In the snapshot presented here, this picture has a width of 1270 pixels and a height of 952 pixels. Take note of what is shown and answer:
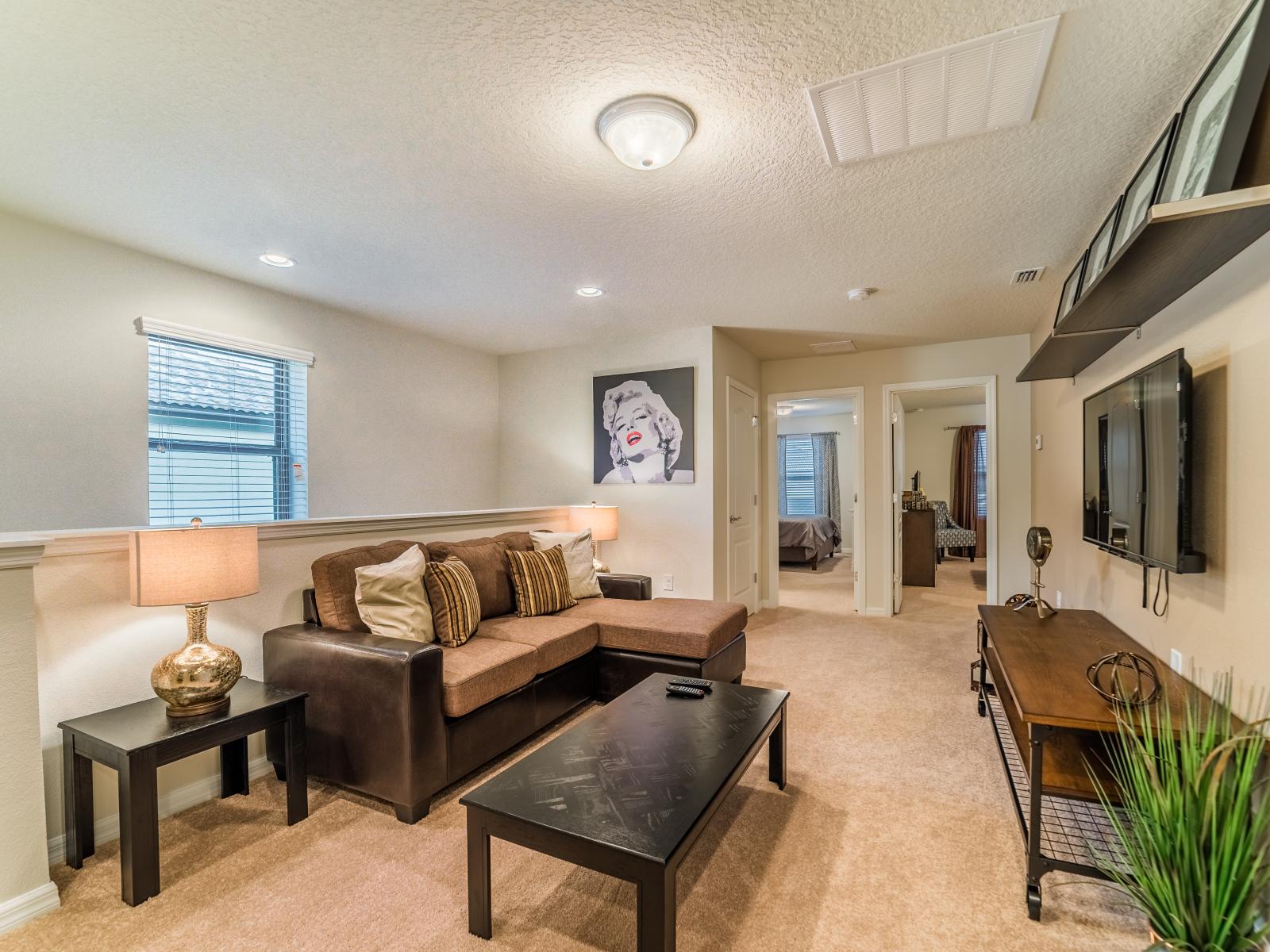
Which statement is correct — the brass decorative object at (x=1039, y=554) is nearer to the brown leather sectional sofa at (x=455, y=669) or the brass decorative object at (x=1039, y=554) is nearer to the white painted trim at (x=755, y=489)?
the brown leather sectional sofa at (x=455, y=669)

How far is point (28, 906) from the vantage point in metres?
1.65

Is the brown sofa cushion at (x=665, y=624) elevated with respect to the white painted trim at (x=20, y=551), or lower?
lower

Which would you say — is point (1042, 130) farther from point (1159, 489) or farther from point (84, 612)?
point (84, 612)

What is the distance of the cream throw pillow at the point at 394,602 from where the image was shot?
2.48m

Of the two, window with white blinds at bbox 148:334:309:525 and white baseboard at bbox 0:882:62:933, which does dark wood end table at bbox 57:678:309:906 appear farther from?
window with white blinds at bbox 148:334:309:525

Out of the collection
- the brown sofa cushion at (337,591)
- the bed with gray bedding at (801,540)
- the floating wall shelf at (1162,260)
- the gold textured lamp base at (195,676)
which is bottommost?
the bed with gray bedding at (801,540)

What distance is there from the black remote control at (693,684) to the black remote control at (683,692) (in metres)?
0.01

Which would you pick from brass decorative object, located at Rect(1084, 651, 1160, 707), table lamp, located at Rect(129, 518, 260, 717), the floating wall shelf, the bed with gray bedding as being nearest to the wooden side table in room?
the bed with gray bedding

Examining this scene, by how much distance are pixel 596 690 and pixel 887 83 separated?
2.95 meters

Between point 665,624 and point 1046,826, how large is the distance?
1729 mm

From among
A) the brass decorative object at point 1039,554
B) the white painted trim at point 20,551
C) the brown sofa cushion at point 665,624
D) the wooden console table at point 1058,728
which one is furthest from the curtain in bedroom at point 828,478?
the white painted trim at point 20,551

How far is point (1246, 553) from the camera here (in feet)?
5.28

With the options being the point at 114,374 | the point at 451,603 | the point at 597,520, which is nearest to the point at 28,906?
the point at 451,603

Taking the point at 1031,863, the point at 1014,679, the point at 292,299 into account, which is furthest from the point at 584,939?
the point at 292,299
